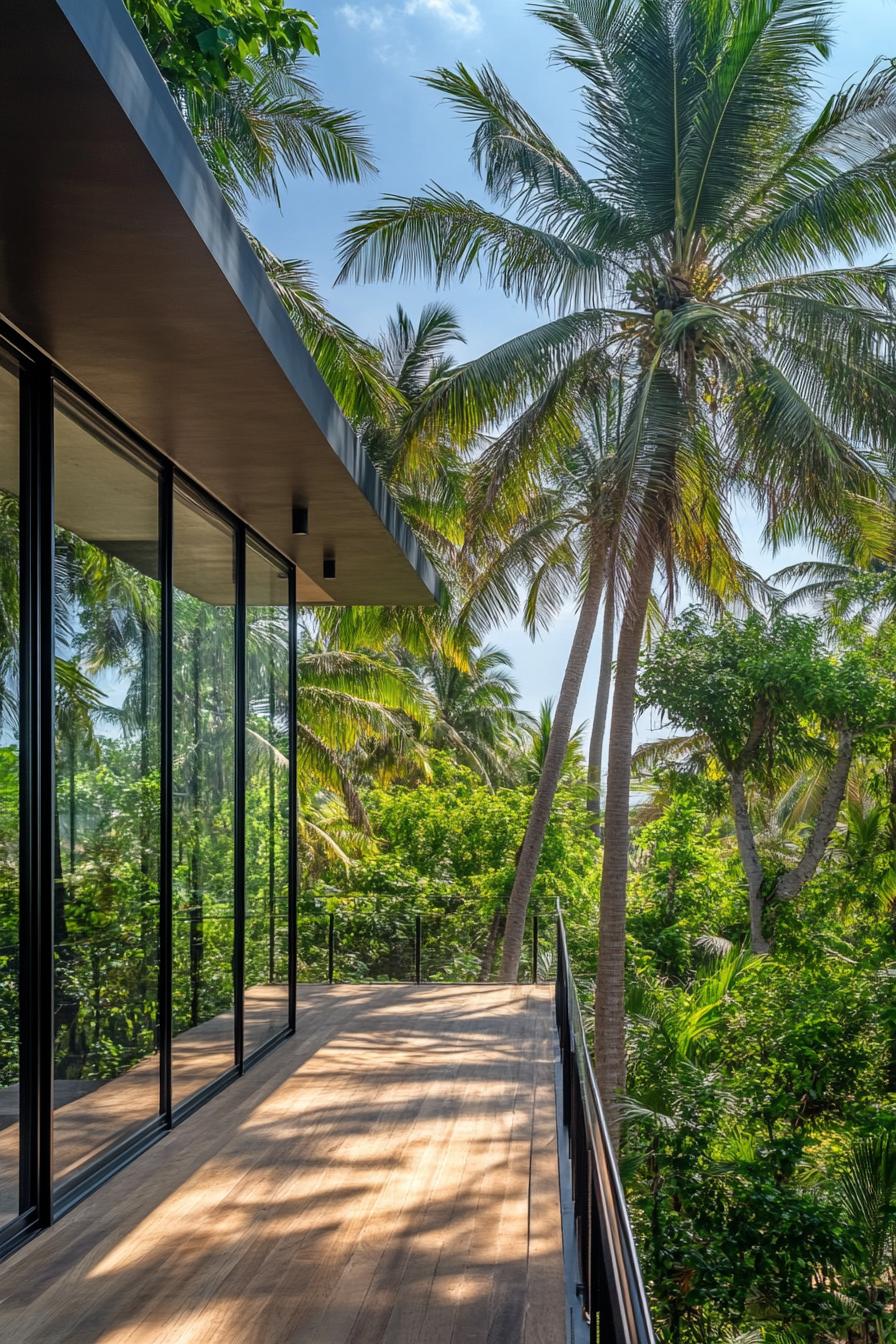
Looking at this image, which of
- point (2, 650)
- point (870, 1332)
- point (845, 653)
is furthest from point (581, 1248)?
point (845, 653)

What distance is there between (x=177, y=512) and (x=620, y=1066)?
7738 millimetres

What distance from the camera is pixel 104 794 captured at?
16.1 ft

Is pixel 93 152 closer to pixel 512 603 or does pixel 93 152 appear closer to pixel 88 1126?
pixel 88 1126

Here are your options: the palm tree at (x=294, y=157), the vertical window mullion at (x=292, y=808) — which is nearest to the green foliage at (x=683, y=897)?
the palm tree at (x=294, y=157)

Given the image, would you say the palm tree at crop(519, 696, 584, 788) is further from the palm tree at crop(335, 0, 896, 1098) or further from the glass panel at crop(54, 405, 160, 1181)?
the glass panel at crop(54, 405, 160, 1181)

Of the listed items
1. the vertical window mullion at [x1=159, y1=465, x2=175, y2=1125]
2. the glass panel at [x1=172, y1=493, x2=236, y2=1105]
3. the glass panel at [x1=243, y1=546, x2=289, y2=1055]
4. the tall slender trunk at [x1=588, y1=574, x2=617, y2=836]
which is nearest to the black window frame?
the vertical window mullion at [x1=159, y1=465, x2=175, y2=1125]

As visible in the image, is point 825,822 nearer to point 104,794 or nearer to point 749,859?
point 749,859

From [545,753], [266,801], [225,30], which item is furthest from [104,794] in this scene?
[545,753]

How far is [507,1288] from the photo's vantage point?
12.6 ft

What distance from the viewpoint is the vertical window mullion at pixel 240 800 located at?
694 centimetres

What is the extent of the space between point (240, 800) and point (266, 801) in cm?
71

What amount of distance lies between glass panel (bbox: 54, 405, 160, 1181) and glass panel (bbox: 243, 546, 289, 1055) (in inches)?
70.8

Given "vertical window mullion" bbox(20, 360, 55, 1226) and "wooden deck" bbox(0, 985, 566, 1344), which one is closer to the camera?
"wooden deck" bbox(0, 985, 566, 1344)

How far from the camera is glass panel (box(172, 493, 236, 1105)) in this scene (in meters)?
5.88
